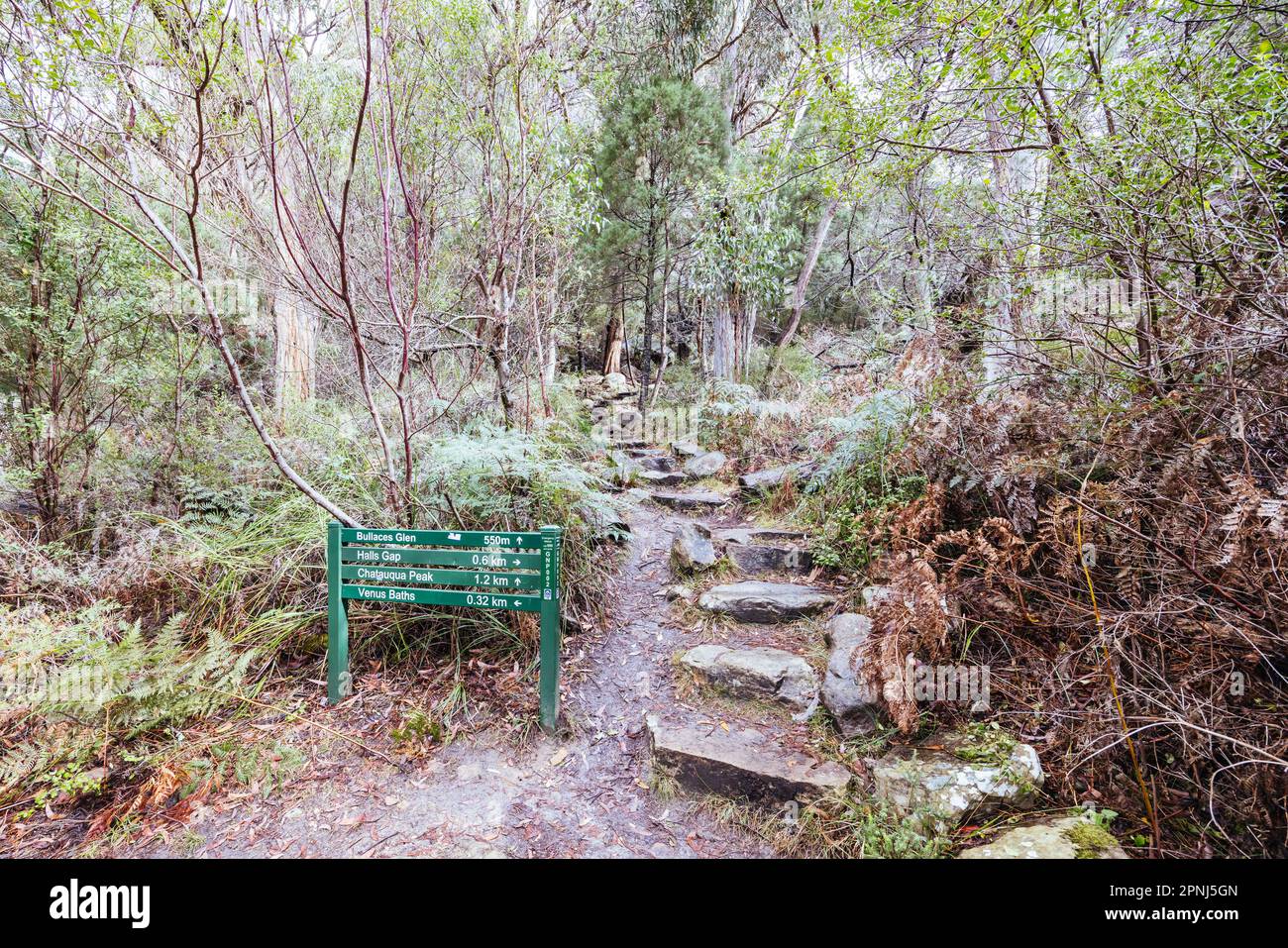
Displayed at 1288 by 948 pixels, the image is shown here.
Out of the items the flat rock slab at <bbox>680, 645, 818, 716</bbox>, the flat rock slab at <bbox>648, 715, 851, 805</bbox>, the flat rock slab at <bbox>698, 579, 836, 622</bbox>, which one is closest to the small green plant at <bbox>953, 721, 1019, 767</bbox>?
the flat rock slab at <bbox>648, 715, 851, 805</bbox>

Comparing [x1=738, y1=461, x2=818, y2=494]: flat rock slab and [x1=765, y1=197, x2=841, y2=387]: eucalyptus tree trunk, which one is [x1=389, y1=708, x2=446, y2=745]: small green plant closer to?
[x1=738, y1=461, x2=818, y2=494]: flat rock slab

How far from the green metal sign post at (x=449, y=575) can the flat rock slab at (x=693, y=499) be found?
343 centimetres

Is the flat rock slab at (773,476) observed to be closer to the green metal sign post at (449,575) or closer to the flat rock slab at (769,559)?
the flat rock slab at (769,559)

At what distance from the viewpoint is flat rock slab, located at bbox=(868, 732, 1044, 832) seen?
204 cm

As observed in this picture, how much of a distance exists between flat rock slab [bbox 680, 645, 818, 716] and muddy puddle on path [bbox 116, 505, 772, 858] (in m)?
0.45

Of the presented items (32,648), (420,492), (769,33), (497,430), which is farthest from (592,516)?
(769,33)

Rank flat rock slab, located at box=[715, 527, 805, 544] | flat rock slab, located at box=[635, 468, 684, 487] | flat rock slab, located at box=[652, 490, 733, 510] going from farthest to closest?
flat rock slab, located at box=[635, 468, 684, 487]
flat rock slab, located at box=[652, 490, 733, 510]
flat rock slab, located at box=[715, 527, 805, 544]

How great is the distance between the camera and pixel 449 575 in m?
2.87

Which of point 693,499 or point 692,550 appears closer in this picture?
point 692,550

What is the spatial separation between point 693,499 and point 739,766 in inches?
149

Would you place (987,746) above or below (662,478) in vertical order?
below

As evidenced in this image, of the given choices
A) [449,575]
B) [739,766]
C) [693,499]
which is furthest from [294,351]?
[739,766]

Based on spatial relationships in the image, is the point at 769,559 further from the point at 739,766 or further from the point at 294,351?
the point at 294,351

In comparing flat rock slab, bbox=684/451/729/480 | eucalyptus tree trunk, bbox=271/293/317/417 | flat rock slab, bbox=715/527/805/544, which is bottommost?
flat rock slab, bbox=715/527/805/544
